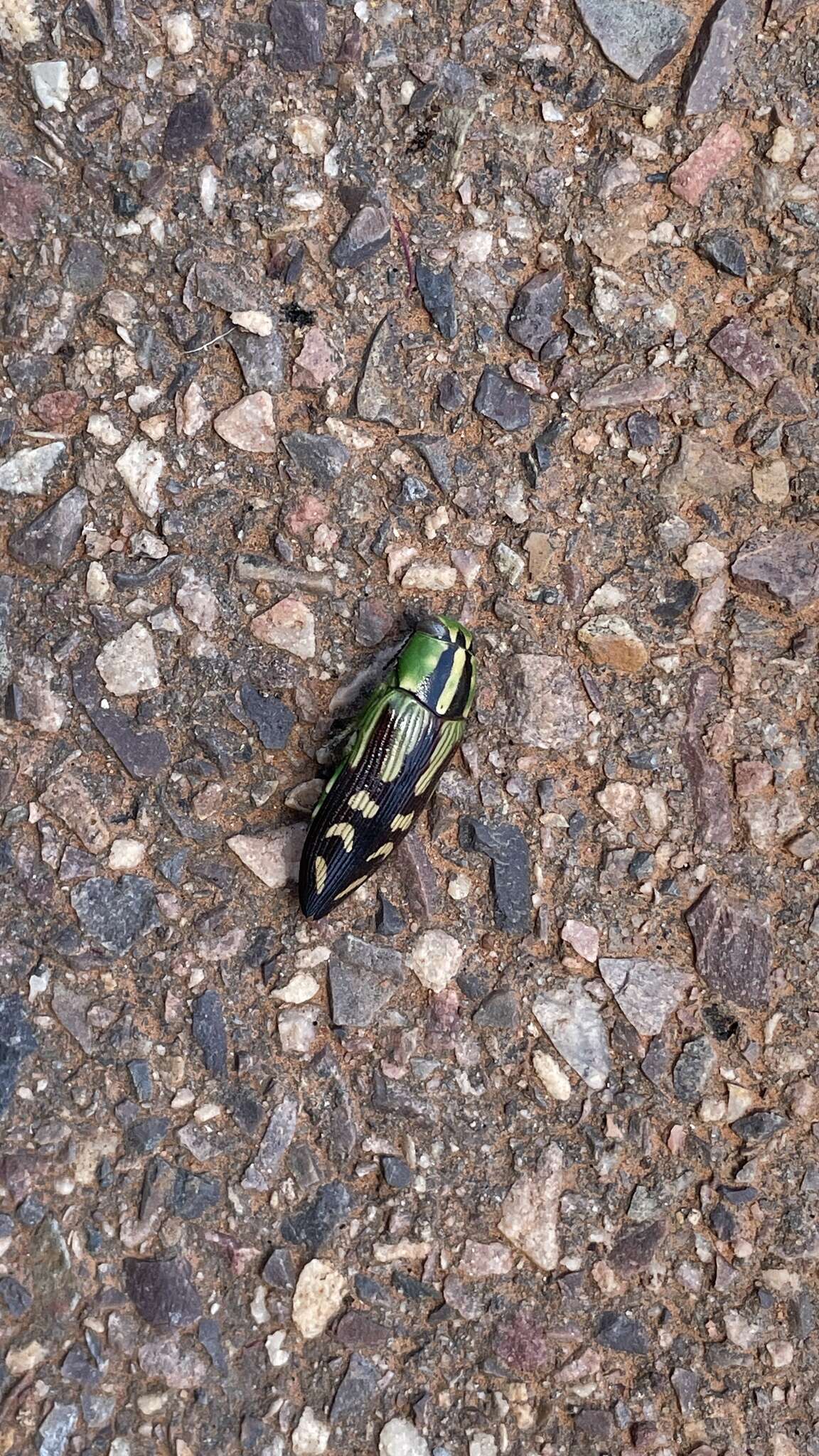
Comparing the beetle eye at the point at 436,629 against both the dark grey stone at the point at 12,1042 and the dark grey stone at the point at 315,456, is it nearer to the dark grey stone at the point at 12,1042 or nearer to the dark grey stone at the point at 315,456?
the dark grey stone at the point at 315,456

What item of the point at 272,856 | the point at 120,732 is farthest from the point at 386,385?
the point at 272,856

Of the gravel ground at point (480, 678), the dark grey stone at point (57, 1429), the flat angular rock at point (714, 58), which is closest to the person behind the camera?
Answer: the dark grey stone at point (57, 1429)

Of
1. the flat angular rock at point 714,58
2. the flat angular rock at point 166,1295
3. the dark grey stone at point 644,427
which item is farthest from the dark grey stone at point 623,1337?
the flat angular rock at point 714,58

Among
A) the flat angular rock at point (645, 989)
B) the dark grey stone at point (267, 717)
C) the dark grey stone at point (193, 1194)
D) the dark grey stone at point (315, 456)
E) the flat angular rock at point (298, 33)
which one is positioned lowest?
the dark grey stone at point (193, 1194)

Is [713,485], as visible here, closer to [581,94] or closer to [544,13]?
[581,94]


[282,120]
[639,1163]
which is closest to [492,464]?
[282,120]

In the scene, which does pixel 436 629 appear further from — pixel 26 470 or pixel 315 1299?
pixel 315 1299

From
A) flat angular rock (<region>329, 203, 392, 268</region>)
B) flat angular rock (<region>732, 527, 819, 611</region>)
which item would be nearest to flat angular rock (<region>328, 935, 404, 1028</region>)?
flat angular rock (<region>732, 527, 819, 611</region>)
